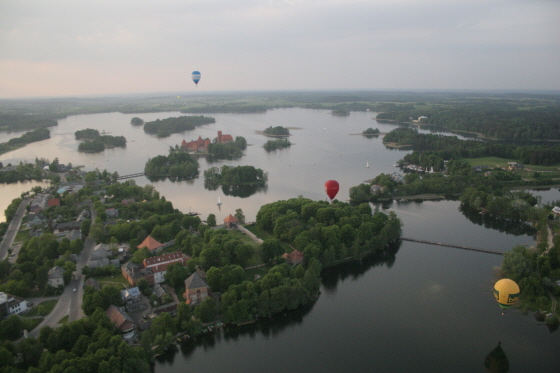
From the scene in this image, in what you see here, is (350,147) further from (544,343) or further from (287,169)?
(544,343)

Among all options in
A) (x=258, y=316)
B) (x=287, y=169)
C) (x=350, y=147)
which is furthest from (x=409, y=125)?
(x=258, y=316)

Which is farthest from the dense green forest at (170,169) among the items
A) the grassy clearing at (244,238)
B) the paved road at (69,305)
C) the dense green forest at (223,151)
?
the paved road at (69,305)

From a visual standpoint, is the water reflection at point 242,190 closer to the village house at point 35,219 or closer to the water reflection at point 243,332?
the village house at point 35,219

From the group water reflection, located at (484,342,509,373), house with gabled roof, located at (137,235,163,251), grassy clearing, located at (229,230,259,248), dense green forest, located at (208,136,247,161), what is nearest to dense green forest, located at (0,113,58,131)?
dense green forest, located at (208,136,247,161)

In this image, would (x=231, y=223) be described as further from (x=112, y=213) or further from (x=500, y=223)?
(x=500, y=223)

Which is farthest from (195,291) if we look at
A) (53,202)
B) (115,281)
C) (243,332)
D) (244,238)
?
(53,202)

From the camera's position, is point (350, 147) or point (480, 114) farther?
point (480, 114)
